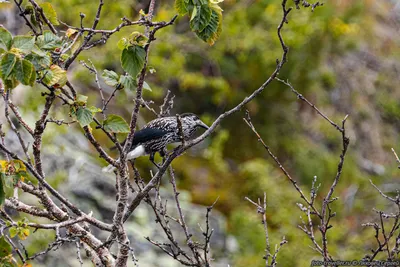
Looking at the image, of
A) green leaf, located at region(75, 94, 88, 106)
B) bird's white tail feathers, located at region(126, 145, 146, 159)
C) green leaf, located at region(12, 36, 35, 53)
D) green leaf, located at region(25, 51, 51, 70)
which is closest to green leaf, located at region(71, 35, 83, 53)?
green leaf, located at region(75, 94, 88, 106)

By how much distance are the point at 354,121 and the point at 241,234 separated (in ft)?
13.5

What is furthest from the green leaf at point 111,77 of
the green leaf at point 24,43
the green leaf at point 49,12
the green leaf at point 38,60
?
the green leaf at point 24,43

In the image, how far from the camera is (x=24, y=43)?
6.91 ft

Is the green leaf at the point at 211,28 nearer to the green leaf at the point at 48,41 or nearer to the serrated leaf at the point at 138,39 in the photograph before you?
the serrated leaf at the point at 138,39

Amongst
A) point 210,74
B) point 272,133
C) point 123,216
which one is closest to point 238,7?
point 210,74

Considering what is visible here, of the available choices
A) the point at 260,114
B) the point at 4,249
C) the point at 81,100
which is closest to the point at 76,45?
the point at 81,100

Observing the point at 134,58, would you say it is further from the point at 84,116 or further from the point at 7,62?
the point at 7,62

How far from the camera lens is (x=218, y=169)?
8.74 metres

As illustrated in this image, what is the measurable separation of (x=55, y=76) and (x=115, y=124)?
374 millimetres

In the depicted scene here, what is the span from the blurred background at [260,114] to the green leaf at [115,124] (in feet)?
11.4

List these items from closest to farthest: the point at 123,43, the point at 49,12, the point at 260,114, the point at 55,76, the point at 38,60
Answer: the point at 38,60 → the point at 55,76 → the point at 123,43 → the point at 49,12 → the point at 260,114

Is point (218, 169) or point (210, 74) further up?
point (210, 74)

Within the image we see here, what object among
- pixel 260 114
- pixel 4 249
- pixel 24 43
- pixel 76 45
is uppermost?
pixel 260 114

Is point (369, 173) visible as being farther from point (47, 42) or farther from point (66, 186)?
point (47, 42)
